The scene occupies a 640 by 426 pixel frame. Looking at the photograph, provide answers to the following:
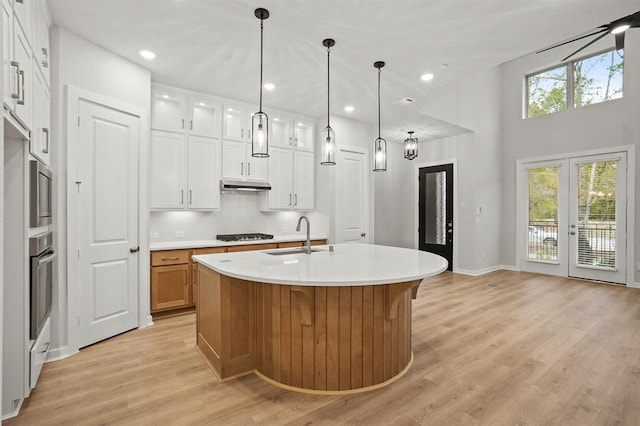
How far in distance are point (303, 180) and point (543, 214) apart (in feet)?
15.8

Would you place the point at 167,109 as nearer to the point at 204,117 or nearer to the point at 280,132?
the point at 204,117

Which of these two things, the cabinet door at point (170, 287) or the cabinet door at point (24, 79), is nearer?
the cabinet door at point (24, 79)

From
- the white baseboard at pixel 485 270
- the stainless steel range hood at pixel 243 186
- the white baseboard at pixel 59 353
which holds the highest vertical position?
the stainless steel range hood at pixel 243 186

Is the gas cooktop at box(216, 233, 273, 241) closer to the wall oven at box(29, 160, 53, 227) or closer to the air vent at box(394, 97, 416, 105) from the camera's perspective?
the wall oven at box(29, 160, 53, 227)

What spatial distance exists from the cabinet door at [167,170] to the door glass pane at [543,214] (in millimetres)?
6464

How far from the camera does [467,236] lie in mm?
6309

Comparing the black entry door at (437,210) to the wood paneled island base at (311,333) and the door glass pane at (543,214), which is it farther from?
the wood paneled island base at (311,333)

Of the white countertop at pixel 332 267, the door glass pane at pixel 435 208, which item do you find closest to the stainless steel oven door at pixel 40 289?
the white countertop at pixel 332 267

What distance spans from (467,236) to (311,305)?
5.05 m

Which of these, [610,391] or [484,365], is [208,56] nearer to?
[484,365]

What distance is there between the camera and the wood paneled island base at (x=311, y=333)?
222 centimetres

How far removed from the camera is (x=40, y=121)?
7.94 feet

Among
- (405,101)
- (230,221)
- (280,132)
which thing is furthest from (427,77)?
(230,221)

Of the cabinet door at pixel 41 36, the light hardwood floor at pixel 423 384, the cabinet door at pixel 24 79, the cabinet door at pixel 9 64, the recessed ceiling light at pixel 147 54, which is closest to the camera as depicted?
the cabinet door at pixel 9 64
